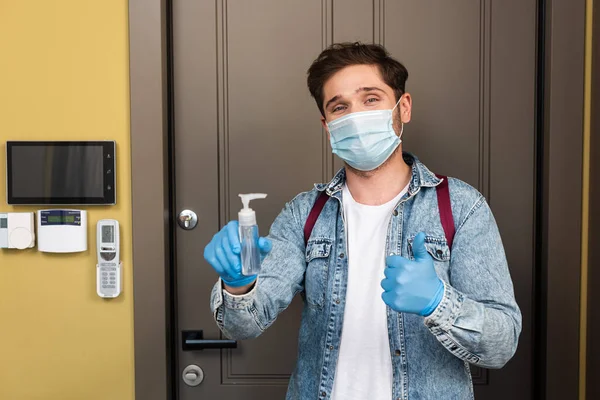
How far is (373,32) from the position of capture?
159 centimetres

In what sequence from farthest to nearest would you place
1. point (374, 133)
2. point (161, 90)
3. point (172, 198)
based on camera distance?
point (172, 198) < point (161, 90) < point (374, 133)

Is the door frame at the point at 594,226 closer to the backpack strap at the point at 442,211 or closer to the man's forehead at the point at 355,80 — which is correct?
the backpack strap at the point at 442,211

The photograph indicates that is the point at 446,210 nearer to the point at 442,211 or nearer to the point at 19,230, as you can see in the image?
the point at 442,211

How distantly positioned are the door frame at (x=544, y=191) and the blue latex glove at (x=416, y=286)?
76cm

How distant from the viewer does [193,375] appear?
64.4 inches

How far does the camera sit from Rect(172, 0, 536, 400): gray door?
1.58 metres

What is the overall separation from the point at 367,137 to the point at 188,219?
71 centimetres

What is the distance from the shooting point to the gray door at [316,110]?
158 centimetres

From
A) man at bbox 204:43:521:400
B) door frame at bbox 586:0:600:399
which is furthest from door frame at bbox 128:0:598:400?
man at bbox 204:43:521:400

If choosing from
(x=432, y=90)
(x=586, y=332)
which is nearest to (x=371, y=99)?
(x=432, y=90)

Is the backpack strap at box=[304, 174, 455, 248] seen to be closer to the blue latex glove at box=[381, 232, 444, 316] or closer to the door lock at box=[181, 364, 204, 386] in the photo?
the blue latex glove at box=[381, 232, 444, 316]

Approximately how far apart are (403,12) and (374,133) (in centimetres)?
60

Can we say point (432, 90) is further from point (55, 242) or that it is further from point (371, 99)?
point (55, 242)

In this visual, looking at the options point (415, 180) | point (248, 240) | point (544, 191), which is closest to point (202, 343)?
point (248, 240)
